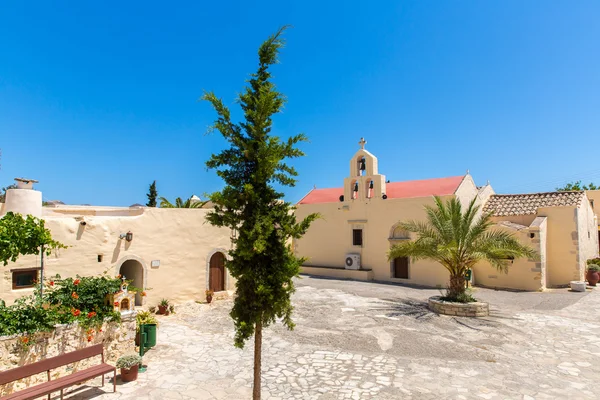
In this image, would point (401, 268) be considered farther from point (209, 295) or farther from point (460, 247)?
point (209, 295)

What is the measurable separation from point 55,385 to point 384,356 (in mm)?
7221

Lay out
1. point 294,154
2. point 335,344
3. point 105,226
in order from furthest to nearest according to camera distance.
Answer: point 105,226, point 335,344, point 294,154

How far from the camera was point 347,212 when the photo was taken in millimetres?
22469

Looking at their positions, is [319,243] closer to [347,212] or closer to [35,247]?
[347,212]

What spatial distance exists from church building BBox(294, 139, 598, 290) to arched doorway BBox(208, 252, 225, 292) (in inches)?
343

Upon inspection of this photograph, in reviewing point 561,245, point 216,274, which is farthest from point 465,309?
point 216,274

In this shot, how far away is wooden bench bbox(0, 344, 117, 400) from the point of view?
5.91 m

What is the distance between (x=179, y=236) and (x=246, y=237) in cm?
999

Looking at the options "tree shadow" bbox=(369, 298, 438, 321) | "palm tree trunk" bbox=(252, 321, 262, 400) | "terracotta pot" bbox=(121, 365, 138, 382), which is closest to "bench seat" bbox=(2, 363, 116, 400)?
"terracotta pot" bbox=(121, 365, 138, 382)

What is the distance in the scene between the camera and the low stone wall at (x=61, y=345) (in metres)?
6.70

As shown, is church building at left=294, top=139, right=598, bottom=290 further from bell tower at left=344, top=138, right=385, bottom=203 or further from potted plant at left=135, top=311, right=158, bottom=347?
potted plant at left=135, top=311, right=158, bottom=347

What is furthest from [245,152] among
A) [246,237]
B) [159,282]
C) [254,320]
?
[159,282]

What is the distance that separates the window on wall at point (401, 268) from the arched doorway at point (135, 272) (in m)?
13.9

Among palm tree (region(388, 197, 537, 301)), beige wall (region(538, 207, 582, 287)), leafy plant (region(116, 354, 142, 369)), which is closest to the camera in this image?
leafy plant (region(116, 354, 142, 369))
